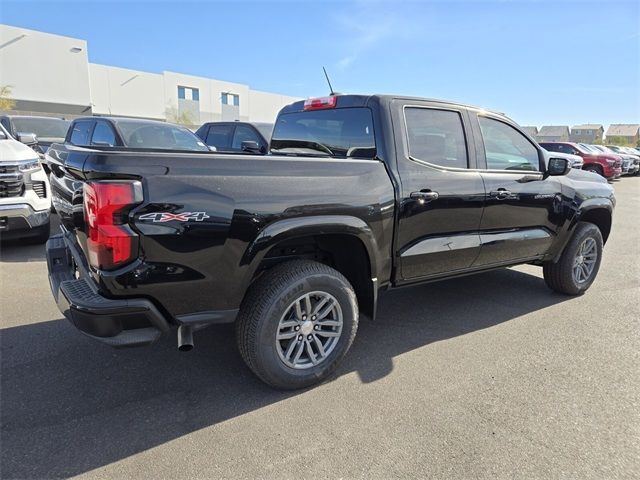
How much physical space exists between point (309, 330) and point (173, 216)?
3.89 ft

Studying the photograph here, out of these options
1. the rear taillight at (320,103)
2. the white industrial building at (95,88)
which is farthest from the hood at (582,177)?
the white industrial building at (95,88)

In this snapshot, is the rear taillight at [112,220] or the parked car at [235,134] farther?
the parked car at [235,134]

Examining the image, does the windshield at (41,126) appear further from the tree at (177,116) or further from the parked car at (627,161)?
the tree at (177,116)

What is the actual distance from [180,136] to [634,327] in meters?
6.65

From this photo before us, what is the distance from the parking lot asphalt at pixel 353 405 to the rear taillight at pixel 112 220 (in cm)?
101

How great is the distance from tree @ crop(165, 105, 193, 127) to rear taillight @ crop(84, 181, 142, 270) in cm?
5072

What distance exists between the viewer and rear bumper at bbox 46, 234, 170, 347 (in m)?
2.20

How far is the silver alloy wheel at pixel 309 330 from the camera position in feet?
9.11

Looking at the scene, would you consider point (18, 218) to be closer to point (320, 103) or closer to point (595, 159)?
point (320, 103)

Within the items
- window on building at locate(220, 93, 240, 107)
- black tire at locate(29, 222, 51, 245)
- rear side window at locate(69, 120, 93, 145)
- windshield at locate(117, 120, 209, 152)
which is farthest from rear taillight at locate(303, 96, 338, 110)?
window on building at locate(220, 93, 240, 107)

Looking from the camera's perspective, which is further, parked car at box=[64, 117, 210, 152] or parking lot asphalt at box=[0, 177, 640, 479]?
parked car at box=[64, 117, 210, 152]

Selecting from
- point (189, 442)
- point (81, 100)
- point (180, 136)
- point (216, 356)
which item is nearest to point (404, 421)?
point (189, 442)

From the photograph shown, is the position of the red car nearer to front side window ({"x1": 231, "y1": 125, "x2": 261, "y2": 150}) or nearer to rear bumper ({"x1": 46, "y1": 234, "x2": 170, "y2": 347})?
front side window ({"x1": 231, "y1": 125, "x2": 261, "y2": 150})

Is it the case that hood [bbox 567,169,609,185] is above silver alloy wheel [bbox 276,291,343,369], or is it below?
above
